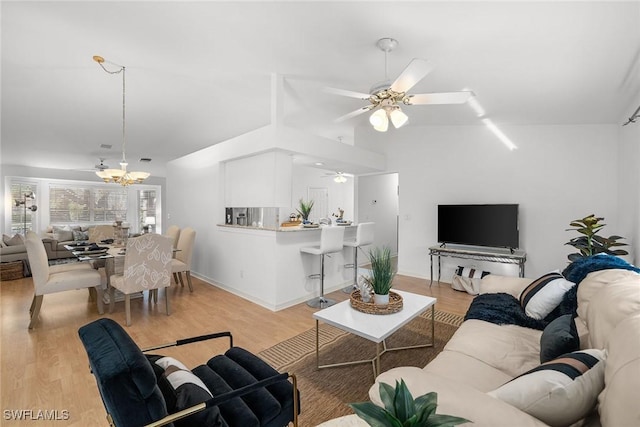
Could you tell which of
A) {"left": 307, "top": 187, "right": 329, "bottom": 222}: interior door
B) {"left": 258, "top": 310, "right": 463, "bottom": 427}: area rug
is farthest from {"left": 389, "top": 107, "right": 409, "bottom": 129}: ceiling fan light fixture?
{"left": 307, "top": 187, "right": 329, "bottom": 222}: interior door

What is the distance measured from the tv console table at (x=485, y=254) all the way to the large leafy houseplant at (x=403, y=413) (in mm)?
4174

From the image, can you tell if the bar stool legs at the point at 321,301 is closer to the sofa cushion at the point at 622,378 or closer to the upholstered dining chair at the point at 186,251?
the upholstered dining chair at the point at 186,251

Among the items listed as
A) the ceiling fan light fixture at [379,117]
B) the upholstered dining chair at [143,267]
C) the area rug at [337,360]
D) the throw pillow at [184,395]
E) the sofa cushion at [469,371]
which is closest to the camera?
the throw pillow at [184,395]

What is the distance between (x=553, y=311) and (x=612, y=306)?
2.97ft

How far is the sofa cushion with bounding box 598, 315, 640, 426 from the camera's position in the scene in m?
0.81

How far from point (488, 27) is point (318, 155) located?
2477 mm

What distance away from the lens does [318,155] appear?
4.22m

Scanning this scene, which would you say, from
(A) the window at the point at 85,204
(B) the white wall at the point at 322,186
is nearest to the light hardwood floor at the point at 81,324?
(B) the white wall at the point at 322,186

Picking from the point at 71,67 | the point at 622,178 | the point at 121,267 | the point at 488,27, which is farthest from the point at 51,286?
the point at 622,178

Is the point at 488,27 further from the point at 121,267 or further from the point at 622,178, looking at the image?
the point at 121,267

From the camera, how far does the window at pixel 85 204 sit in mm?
Answer: 8141

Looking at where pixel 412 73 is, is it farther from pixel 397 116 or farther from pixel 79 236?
pixel 79 236

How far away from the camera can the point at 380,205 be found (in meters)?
7.76

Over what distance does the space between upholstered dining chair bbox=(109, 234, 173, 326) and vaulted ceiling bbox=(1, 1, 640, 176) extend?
204 centimetres
